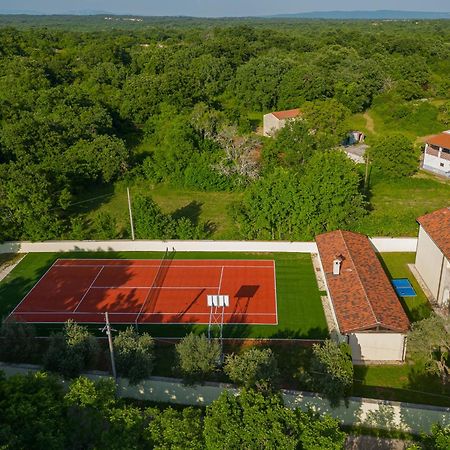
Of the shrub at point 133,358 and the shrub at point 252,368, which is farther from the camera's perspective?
the shrub at point 133,358

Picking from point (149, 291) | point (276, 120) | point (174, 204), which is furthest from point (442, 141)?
point (149, 291)

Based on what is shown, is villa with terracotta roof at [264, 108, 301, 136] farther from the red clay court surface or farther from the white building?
the red clay court surface

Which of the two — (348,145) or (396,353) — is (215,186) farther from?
(396,353)

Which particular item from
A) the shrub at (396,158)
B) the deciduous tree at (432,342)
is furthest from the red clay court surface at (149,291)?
the shrub at (396,158)

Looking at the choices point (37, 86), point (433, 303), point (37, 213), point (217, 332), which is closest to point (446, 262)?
point (433, 303)

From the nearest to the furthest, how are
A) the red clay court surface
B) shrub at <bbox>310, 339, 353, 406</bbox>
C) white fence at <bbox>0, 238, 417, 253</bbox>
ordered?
shrub at <bbox>310, 339, 353, 406</bbox>, the red clay court surface, white fence at <bbox>0, 238, 417, 253</bbox>

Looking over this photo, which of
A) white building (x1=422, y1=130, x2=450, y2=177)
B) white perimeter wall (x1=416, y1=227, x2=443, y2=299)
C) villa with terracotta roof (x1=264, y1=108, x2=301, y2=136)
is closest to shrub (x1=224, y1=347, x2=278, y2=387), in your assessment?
white perimeter wall (x1=416, y1=227, x2=443, y2=299)

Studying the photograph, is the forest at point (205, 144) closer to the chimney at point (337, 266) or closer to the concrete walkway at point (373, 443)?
the chimney at point (337, 266)
